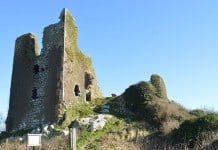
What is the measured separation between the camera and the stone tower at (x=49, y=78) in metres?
30.3

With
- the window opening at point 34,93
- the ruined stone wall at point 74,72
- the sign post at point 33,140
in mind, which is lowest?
the sign post at point 33,140

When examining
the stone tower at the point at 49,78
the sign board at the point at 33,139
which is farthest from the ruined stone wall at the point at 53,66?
the sign board at the point at 33,139

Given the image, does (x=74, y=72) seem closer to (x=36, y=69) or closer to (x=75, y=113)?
(x=36, y=69)

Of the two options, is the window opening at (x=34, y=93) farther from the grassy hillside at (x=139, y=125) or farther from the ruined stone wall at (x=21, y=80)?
Result: the grassy hillside at (x=139, y=125)

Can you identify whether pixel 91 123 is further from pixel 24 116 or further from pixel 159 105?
pixel 24 116

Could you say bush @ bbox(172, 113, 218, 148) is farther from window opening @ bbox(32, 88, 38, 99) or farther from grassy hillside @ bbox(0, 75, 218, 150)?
window opening @ bbox(32, 88, 38, 99)

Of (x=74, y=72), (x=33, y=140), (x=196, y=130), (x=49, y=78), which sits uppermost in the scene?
(x=74, y=72)

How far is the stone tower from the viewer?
99.5ft

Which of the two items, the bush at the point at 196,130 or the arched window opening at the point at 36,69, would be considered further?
the arched window opening at the point at 36,69

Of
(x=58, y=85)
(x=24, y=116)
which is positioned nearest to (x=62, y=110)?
(x=58, y=85)

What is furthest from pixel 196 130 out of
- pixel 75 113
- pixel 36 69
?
pixel 36 69

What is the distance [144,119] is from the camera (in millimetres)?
28891

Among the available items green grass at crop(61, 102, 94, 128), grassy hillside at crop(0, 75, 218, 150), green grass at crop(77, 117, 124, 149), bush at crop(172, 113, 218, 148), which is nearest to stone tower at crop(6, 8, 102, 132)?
green grass at crop(61, 102, 94, 128)

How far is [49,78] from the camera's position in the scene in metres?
31.2
